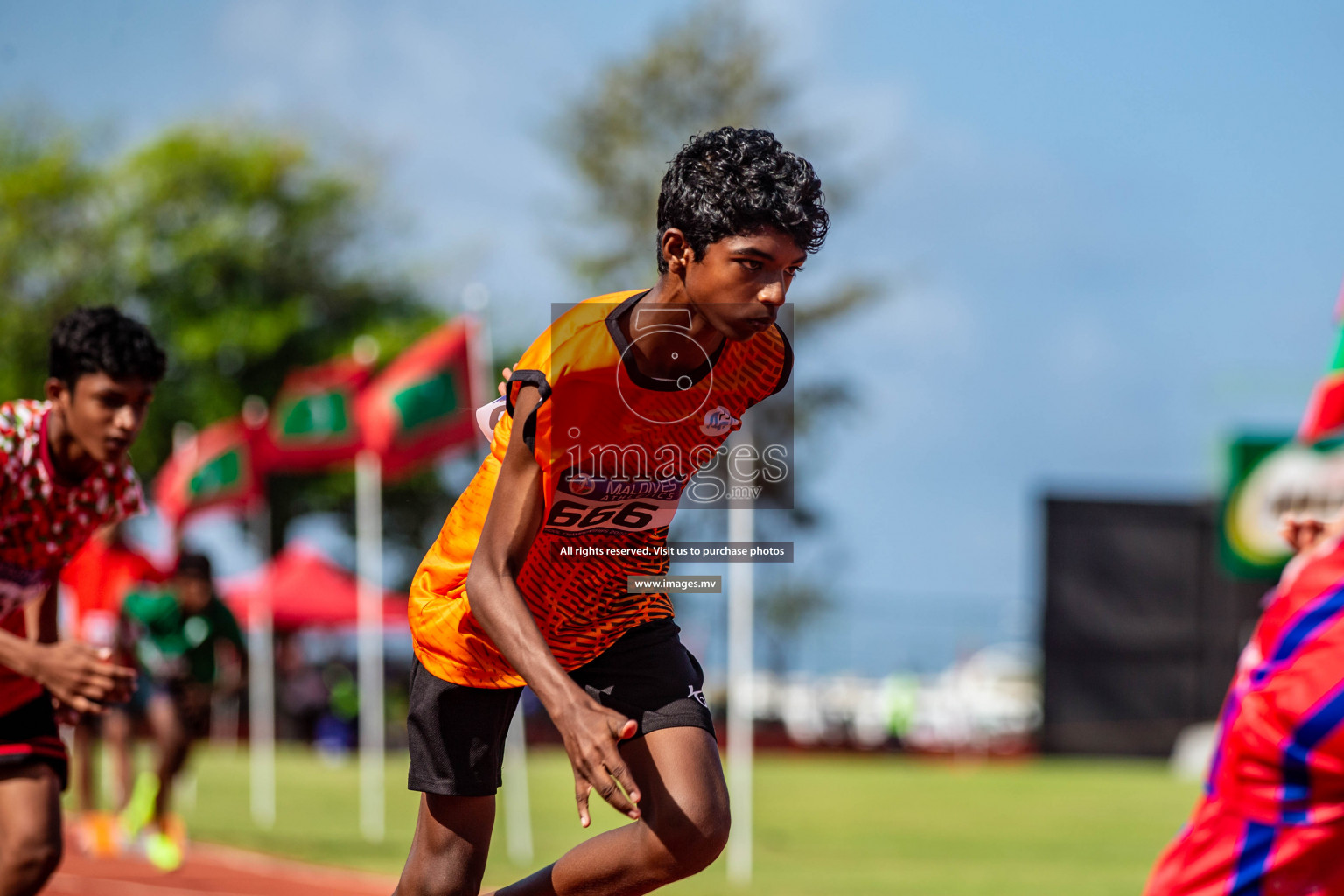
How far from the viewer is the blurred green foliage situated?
4047 cm

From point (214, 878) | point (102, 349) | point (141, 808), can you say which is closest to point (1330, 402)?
point (102, 349)

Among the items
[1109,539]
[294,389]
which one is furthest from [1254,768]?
[1109,539]

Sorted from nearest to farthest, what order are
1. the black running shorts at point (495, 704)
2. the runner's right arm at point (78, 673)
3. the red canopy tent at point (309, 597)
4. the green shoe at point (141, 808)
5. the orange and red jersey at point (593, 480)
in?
the orange and red jersey at point (593, 480) → the black running shorts at point (495, 704) → the runner's right arm at point (78, 673) → the green shoe at point (141, 808) → the red canopy tent at point (309, 597)

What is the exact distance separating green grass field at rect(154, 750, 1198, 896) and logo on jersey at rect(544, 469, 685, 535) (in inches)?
A: 237

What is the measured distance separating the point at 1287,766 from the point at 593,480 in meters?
1.64

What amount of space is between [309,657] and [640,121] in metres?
14.6

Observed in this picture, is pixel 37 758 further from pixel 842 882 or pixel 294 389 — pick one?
pixel 294 389

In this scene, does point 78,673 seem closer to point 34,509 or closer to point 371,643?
point 34,509

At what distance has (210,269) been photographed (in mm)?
42625

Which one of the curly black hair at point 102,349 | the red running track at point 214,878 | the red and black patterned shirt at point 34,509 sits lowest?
the red running track at point 214,878

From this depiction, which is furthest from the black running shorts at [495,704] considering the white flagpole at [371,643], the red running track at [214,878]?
the white flagpole at [371,643]

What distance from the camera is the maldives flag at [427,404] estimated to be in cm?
1384

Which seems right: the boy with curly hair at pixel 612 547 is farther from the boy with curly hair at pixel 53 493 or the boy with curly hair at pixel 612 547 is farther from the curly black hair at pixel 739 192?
the boy with curly hair at pixel 53 493

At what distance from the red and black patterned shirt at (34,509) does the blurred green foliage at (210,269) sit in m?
36.0
